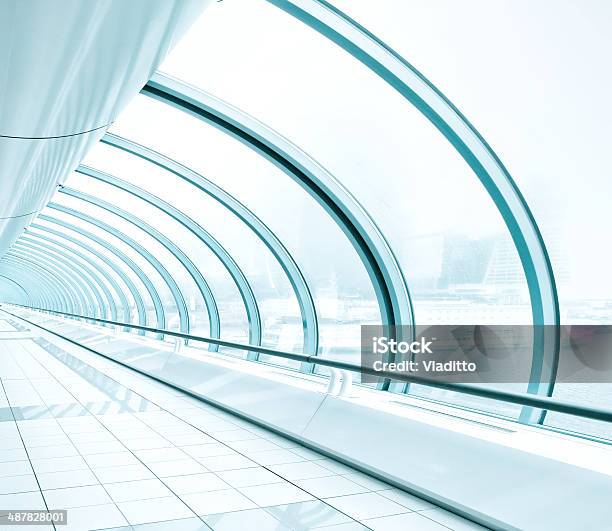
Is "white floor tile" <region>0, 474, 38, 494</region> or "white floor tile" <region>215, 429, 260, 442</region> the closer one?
"white floor tile" <region>0, 474, 38, 494</region>

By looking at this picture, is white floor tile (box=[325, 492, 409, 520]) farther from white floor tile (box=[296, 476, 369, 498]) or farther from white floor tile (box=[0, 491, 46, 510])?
white floor tile (box=[0, 491, 46, 510])

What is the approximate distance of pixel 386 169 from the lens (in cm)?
750

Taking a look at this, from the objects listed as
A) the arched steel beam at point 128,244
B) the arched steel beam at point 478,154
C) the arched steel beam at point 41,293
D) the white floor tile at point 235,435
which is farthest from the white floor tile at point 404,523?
the arched steel beam at point 41,293

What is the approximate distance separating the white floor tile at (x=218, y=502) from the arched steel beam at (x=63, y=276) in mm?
21286

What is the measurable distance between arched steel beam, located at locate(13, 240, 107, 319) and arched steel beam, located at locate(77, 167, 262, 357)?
1082cm

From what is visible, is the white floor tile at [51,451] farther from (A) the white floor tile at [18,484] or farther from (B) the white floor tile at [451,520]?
(B) the white floor tile at [451,520]

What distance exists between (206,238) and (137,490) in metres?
7.31

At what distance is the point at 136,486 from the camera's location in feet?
14.3

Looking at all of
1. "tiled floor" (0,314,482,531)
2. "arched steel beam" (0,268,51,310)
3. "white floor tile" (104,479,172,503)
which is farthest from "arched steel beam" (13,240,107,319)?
"white floor tile" (104,479,172,503)

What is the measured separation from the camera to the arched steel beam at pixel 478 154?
15.4 feet

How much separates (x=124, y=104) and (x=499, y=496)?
356cm

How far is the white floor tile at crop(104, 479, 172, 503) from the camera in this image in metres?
4.10

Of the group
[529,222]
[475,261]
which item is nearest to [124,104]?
[529,222]
